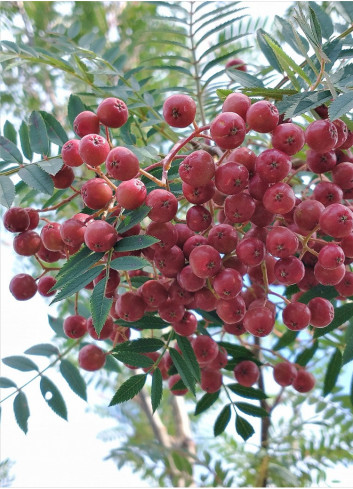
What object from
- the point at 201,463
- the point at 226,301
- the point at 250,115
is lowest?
the point at 201,463

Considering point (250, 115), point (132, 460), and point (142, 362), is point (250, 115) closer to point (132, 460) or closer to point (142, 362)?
point (142, 362)

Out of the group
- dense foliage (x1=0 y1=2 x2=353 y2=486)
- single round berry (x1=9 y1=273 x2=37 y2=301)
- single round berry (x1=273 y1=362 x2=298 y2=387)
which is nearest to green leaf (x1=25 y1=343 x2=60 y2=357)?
dense foliage (x1=0 y1=2 x2=353 y2=486)

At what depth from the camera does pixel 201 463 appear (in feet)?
6.37

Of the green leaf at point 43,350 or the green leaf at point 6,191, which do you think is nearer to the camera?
the green leaf at point 6,191

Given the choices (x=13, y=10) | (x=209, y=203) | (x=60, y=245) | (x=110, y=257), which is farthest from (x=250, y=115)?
(x=13, y=10)

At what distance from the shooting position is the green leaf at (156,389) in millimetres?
1193

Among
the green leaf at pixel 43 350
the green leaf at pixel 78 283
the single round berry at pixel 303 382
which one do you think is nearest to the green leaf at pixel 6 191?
the green leaf at pixel 78 283

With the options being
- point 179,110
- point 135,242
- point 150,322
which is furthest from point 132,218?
point 150,322

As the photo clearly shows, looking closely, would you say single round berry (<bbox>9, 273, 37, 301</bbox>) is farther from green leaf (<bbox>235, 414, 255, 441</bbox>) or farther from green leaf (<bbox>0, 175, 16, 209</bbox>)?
green leaf (<bbox>235, 414, 255, 441</bbox>)

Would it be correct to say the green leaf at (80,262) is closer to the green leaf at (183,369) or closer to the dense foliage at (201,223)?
the dense foliage at (201,223)

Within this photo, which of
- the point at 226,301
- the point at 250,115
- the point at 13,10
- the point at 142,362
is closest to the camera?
the point at 250,115

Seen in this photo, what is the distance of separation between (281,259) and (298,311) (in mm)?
140

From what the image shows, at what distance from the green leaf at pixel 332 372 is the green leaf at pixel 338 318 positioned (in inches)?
10.8

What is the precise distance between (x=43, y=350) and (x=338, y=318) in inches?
32.4
